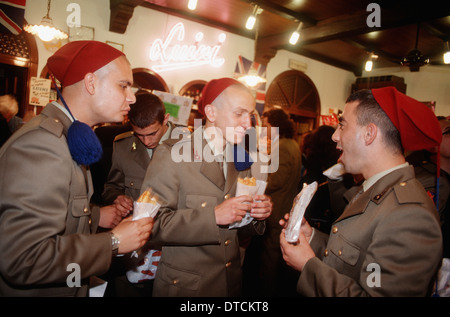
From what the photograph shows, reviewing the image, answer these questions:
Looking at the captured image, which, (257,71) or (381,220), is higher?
(257,71)

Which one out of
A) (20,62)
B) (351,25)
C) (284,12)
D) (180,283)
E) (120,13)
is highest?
(284,12)

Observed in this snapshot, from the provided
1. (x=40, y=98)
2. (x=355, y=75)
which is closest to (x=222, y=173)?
(x=40, y=98)

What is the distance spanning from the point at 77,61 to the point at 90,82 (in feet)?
0.46

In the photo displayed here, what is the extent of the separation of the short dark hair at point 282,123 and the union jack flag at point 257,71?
368cm

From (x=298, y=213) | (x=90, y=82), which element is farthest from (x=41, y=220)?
(x=298, y=213)

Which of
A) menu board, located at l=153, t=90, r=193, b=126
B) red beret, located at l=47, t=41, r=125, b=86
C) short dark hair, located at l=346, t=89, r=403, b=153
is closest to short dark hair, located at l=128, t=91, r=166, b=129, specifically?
red beret, located at l=47, t=41, r=125, b=86

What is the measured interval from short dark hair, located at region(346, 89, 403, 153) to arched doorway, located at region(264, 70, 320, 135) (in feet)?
22.1

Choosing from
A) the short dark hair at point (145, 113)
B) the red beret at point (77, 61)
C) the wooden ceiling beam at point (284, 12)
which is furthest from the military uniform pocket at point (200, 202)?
the wooden ceiling beam at point (284, 12)

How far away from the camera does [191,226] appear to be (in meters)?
1.73

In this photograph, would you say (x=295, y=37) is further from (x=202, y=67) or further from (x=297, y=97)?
(x=297, y=97)

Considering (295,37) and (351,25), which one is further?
(295,37)

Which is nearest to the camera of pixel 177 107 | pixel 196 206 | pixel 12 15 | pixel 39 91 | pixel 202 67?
pixel 196 206

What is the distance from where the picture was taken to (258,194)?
6.16 ft

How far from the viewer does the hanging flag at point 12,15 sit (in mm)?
4801
